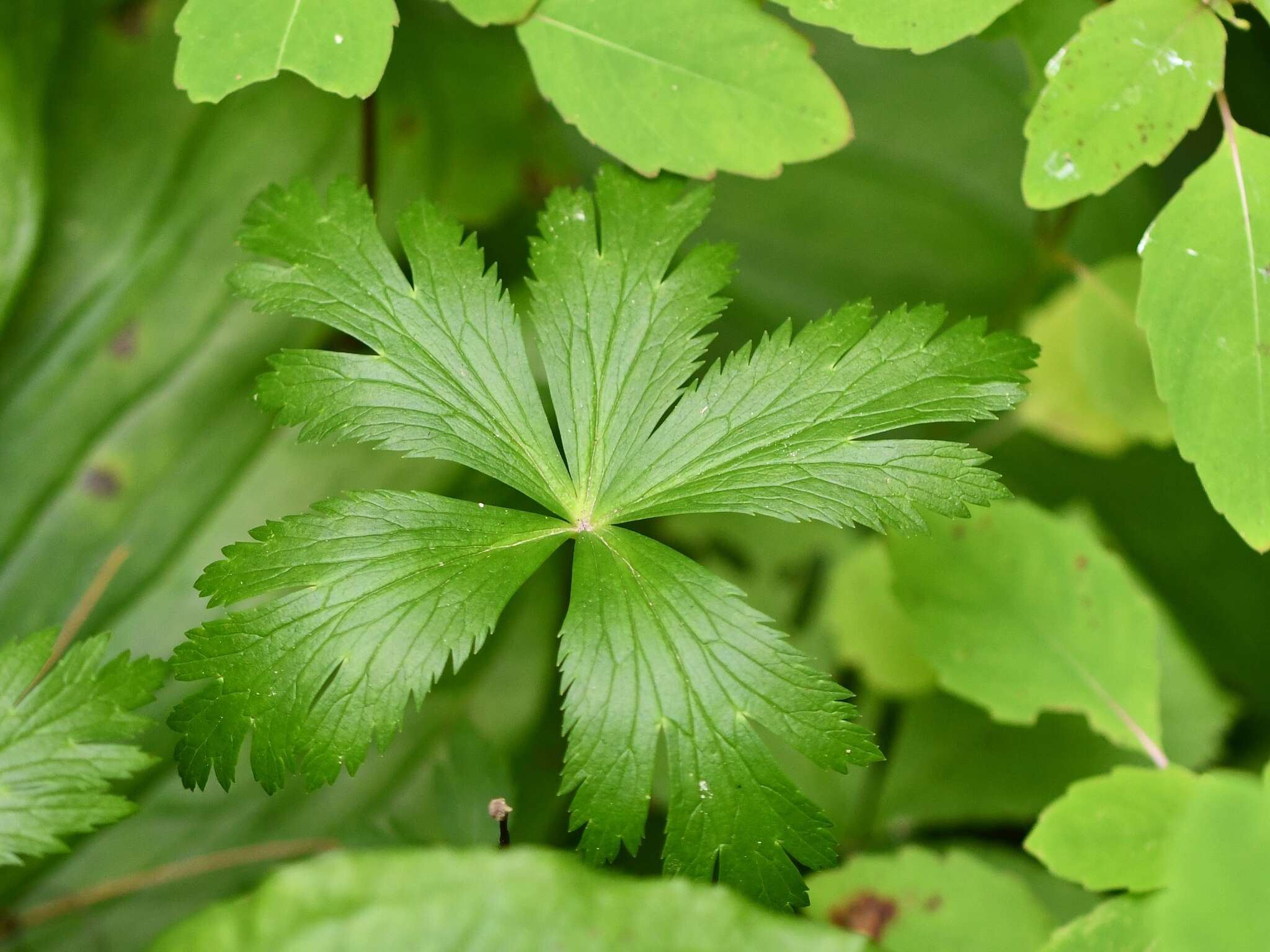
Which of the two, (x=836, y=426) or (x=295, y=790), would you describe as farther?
(x=295, y=790)

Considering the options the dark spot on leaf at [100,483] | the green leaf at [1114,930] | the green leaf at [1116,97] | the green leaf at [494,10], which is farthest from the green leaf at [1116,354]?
the dark spot on leaf at [100,483]

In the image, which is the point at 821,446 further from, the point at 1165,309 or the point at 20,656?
the point at 20,656

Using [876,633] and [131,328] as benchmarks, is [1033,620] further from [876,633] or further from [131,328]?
[131,328]

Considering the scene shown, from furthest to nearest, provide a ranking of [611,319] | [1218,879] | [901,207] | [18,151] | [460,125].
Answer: [901,207], [460,125], [18,151], [611,319], [1218,879]

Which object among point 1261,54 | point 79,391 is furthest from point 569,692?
point 1261,54

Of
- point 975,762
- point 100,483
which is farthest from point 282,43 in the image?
point 975,762
